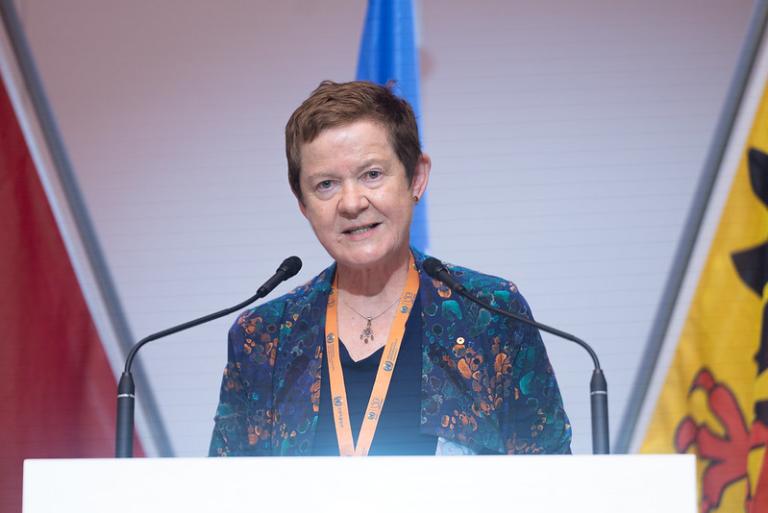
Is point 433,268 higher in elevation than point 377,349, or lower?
higher

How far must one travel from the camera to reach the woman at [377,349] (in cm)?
171

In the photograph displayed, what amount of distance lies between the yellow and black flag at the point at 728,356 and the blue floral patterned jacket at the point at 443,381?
0.74m

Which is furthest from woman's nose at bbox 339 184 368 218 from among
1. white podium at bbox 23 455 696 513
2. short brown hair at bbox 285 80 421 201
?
white podium at bbox 23 455 696 513

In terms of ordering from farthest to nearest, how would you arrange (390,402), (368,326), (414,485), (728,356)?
1. (728,356)
2. (368,326)
3. (390,402)
4. (414,485)

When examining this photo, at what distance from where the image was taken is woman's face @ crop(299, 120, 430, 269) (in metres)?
1.74

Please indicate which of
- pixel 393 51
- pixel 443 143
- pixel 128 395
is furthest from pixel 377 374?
pixel 393 51

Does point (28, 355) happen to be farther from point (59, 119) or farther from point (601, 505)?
point (601, 505)

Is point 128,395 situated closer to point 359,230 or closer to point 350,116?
point 359,230

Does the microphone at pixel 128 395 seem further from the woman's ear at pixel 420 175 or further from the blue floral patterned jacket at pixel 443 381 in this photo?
the woman's ear at pixel 420 175

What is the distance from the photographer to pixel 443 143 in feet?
8.64

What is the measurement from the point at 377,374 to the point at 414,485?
617mm

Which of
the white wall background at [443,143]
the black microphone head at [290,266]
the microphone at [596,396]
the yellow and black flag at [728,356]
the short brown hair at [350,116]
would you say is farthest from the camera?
the white wall background at [443,143]

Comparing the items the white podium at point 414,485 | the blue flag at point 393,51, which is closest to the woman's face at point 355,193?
the white podium at point 414,485

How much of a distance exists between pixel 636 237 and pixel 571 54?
52 centimetres
